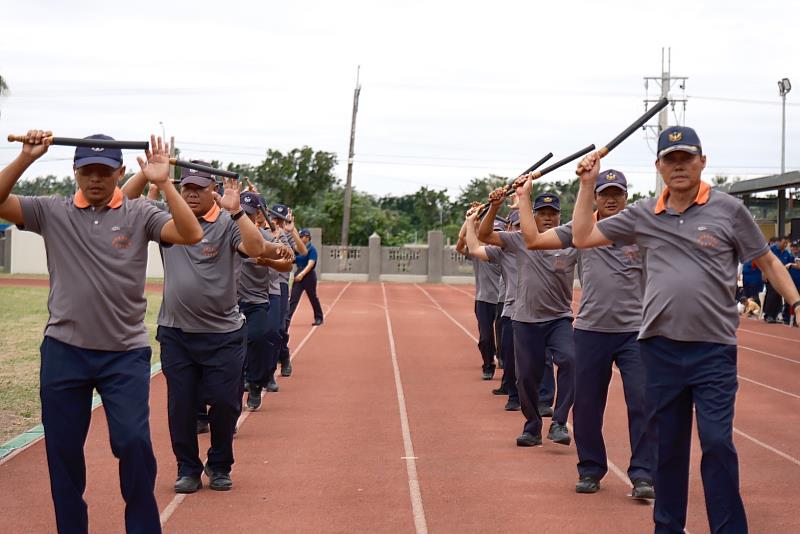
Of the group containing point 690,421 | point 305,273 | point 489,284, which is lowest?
point 690,421

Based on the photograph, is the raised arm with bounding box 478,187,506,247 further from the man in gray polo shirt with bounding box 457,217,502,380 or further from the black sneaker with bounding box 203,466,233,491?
the man in gray polo shirt with bounding box 457,217,502,380

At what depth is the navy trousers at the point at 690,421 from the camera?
5484mm

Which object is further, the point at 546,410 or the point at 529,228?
the point at 546,410

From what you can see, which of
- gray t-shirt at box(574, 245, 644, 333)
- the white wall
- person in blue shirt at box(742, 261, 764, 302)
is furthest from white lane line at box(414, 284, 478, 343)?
the white wall

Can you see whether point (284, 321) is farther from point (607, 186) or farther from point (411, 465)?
point (607, 186)

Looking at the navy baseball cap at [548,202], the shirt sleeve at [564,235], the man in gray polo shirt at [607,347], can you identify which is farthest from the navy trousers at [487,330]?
the shirt sleeve at [564,235]

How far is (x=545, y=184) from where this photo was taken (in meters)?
77.6

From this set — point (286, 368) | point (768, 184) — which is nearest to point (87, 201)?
point (286, 368)

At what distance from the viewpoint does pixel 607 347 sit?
25.3 feet

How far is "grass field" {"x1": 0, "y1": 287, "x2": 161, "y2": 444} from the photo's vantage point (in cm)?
1028

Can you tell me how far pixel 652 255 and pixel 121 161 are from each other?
105 inches

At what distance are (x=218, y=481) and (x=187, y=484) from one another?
22 cm

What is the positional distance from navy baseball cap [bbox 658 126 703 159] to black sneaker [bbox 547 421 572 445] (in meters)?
3.94

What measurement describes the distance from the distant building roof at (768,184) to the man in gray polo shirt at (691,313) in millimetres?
22604
